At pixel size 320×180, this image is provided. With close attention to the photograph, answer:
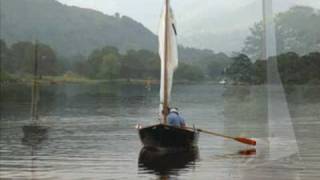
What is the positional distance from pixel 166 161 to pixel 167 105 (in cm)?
239

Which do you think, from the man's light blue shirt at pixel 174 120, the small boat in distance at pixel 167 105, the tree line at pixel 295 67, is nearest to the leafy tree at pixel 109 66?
the small boat in distance at pixel 167 105

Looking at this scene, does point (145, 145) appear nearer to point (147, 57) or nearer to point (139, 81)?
point (147, 57)

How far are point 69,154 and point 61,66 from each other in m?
59.0

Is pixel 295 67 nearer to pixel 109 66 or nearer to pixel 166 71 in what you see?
pixel 166 71

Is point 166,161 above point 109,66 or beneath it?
beneath

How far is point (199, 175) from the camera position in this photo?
475 inches

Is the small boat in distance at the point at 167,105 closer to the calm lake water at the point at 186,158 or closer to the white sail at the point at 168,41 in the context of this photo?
the white sail at the point at 168,41

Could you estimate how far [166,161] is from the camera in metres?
15.2

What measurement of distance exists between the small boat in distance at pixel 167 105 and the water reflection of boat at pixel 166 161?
27cm

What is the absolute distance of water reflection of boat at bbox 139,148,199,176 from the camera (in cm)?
1327

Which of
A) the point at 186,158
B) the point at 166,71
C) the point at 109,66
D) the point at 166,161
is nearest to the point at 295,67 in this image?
the point at 166,161

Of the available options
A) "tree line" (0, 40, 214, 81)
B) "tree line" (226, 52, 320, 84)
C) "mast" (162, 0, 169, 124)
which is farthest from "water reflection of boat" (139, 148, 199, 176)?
"tree line" (0, 40, 214, 81)

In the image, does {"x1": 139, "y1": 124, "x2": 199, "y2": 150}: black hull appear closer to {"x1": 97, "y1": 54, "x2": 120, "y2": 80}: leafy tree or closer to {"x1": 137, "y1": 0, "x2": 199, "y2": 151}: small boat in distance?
{"x1": 137, "y1": 0, "x2": 199, "y2": 151}: small boat in distance

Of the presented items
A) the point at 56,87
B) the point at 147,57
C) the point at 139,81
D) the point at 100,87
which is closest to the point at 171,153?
the point at 147,57
